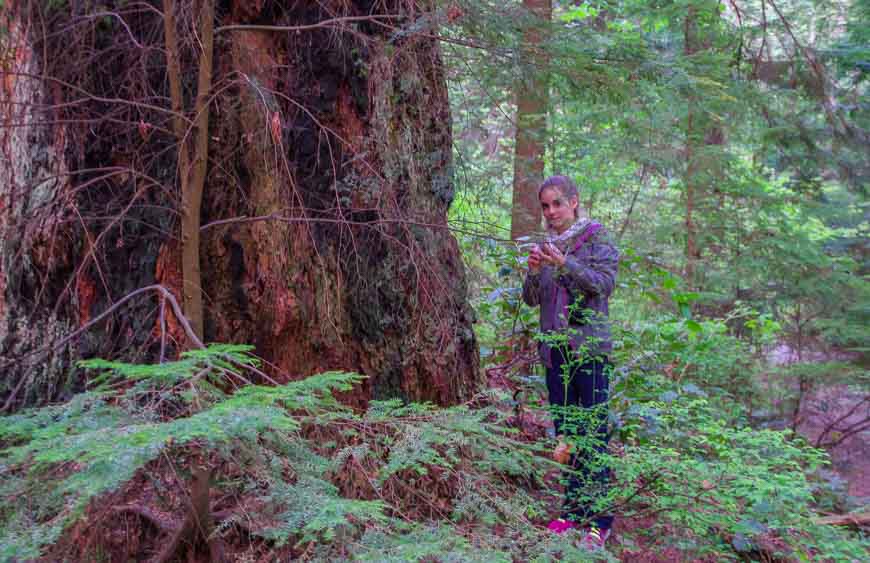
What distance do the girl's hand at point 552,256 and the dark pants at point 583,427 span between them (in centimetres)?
56

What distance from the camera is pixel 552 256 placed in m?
3.53

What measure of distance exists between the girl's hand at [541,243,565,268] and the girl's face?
1.94 ft

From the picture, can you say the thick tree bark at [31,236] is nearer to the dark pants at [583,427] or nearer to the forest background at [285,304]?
the forest background at [285,304]

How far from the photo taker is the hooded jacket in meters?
3.67

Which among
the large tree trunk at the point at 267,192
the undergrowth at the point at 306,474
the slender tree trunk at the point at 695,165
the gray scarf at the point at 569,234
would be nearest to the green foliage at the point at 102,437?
the undergrowth at the point at 306,474

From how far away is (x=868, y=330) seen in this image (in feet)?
30.4

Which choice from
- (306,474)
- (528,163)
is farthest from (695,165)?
(306,474)

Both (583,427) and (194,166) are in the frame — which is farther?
(583,427)

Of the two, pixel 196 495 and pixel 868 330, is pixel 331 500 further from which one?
pixel 868 330

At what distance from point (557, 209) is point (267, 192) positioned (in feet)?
5.95

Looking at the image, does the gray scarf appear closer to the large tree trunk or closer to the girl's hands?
the girl's hands

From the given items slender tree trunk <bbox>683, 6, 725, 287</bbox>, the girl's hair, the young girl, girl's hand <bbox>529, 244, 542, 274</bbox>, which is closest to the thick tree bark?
girl's hand <bbox>529, 244, 542, 274</bbox>

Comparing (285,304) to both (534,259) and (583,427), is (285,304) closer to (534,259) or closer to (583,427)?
(534,259)

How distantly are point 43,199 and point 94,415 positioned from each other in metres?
1.74
